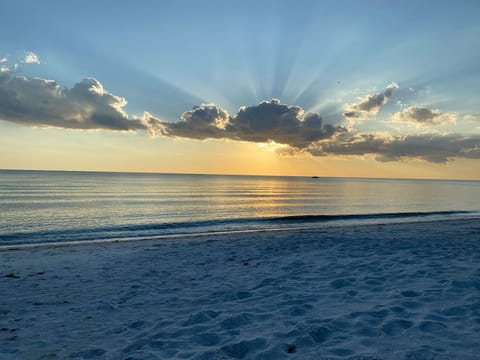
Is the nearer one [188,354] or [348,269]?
[188,354]

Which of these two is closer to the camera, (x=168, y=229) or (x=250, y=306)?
(x=250, y=306)

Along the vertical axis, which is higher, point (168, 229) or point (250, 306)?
point (250, 306)

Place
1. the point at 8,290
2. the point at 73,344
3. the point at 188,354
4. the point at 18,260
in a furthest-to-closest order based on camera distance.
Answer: the point at 18,260 → the point at 8,290 → the point at 73,344 → the point at 188,354

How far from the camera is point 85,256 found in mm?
13695

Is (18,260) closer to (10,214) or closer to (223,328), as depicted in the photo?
(223,328)

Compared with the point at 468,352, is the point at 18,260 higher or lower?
lower

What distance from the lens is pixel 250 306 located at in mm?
6789

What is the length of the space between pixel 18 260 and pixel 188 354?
478 inches

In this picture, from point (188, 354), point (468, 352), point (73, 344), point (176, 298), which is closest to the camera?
point (468, 352)

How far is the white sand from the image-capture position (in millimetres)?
5012

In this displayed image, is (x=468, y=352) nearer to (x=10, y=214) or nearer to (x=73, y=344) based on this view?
(x=73, y=344)

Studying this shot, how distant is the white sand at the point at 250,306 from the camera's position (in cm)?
501

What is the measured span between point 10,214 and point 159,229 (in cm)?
1679

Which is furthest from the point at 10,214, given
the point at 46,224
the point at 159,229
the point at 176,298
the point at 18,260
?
the point at 176,298
